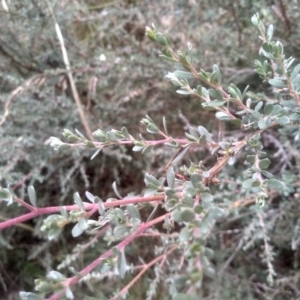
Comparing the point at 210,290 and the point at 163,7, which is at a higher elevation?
the point at 163,7

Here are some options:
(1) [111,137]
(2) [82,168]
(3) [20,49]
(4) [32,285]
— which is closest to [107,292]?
(4) [32,285]

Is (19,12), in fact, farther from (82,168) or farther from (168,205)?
(168,205)

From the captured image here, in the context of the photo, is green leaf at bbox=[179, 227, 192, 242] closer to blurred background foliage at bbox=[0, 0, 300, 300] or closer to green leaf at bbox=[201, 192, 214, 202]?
green leaf at bbox=[201, 192, 214, 202]

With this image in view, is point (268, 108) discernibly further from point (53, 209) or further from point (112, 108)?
point (112, 108)

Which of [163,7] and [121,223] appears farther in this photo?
[163,7]

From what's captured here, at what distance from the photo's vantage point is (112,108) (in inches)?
47.4

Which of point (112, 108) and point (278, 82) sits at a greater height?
point (278, 82)

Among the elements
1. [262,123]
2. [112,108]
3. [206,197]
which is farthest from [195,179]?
[112,108]

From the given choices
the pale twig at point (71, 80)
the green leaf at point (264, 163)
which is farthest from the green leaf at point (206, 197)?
the pale twig at point (71, 80)

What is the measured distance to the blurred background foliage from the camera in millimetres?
982

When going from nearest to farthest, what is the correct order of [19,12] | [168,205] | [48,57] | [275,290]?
[168,205] < [275,290] < [19,12] < [48,57]

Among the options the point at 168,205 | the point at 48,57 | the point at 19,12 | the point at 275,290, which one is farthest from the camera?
the point at 48,57

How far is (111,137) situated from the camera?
600mm

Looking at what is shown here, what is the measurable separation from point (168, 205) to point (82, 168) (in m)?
0.62
